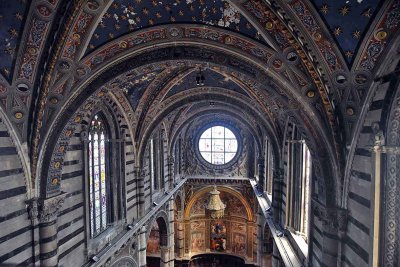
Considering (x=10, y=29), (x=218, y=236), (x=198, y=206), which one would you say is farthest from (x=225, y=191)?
(x=10, y=29)

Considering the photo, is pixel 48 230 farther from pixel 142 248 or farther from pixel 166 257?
pixel 166 257

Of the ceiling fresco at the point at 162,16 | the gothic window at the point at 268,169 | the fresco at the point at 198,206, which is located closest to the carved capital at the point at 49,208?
the ceiling fresco at the point at 162,16

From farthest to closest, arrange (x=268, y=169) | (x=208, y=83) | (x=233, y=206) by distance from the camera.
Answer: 1. (x=233, y=206)
2. (x=268, y=169)
3. (x=208, y=83)

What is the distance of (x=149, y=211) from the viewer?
14570 mm

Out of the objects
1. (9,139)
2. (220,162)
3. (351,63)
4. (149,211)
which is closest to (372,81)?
(351,63)

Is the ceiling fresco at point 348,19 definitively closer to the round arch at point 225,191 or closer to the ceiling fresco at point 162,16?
the ceiling fresco at point 162,16

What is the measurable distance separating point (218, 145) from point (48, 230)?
57.9 feet

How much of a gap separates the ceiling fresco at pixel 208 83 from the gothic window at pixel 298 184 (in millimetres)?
3391

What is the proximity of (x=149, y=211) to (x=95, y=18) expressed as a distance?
10.5 metres

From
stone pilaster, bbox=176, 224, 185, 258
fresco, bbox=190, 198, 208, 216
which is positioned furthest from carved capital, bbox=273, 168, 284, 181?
stone pilaster, bbox=176, 224, 185, 258

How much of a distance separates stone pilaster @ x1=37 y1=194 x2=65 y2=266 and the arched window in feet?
8.13

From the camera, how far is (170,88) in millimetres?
12305

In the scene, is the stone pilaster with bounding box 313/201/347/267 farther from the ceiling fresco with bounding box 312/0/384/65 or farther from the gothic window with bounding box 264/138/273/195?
the gothic window with bounding box 264/138/273/195

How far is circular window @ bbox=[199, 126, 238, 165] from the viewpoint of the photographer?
24.0 metres
